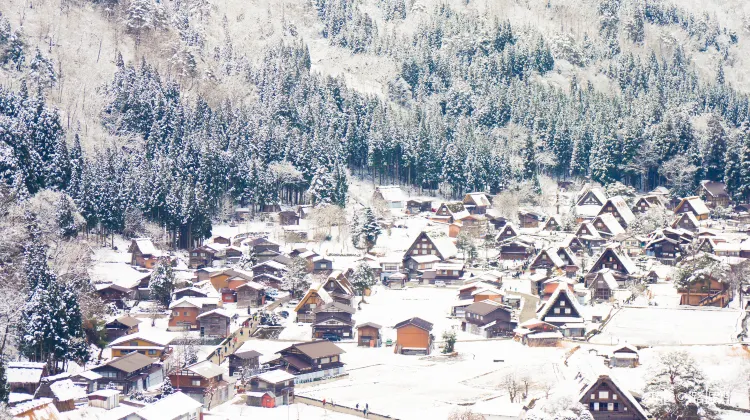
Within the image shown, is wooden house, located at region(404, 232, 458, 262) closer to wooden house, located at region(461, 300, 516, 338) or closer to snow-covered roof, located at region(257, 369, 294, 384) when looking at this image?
wooden house, located at region(461, 300, 516, 338)

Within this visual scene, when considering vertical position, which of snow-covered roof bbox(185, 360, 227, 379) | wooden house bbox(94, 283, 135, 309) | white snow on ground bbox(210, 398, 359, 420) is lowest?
white snow on ground bbox(210, 398, 359, 420)

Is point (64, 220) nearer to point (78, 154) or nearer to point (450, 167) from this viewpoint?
point (78, 154)

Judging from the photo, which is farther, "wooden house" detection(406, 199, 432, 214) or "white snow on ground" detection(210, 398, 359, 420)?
"wooden house" detection(406, 199, 432, 214)

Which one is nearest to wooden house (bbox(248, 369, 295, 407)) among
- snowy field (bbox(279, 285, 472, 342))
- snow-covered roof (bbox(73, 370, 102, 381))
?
snow-covered roof (bbox(73, 370, 102, 381))

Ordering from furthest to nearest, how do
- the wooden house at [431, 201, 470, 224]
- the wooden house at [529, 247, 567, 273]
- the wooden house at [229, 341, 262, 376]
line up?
the wooden house at [431, 201, 470, 224]
the wooden house at [529, 247, 567, 273]
the wooden house at [229, 341, 262, 376]

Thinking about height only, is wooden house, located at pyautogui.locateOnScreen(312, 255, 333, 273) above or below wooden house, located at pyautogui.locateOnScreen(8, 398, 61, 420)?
above

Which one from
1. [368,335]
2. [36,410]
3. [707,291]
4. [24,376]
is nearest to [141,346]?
[24,376]

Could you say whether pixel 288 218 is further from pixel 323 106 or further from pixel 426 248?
pixel 323 106
